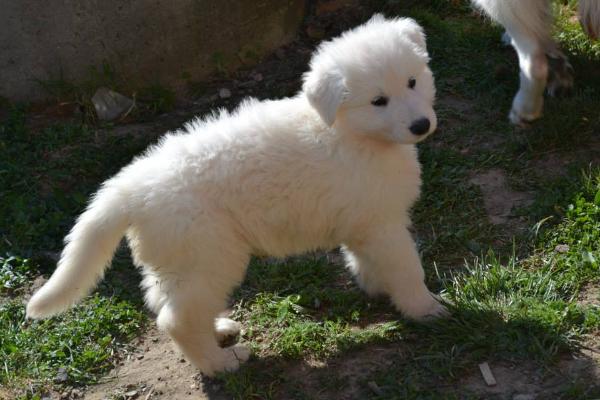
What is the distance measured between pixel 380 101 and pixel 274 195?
636 millimetres

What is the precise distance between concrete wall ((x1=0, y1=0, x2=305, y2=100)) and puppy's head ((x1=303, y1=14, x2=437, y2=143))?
287cm

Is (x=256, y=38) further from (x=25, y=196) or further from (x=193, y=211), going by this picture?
(x=193, y=211)

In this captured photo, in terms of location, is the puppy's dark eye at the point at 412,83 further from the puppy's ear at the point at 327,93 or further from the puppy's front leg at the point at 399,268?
the puppy's front leg at the point at 399,268

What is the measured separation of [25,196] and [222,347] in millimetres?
2094

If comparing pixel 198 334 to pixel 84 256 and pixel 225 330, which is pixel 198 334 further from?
pixel 84 256

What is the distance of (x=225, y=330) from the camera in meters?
4.16

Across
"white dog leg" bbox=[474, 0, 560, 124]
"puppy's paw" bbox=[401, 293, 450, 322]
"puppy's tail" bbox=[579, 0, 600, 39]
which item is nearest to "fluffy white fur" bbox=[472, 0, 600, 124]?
"white dog leg" bbox=[474, 0, 560, 124]

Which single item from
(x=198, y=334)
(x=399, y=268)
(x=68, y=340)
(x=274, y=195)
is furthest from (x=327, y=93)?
(x=68, y=340)

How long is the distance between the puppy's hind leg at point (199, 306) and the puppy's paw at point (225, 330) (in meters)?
0.30

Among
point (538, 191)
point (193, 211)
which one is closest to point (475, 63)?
point (538, 191)

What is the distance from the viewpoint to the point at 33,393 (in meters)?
4.01

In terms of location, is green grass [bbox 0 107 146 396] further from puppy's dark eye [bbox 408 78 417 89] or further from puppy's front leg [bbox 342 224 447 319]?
puppy's dark eye [bbox 408 78 417 89]

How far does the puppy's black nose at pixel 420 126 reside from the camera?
352 centimetres

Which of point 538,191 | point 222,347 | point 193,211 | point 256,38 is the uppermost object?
point 193,211
